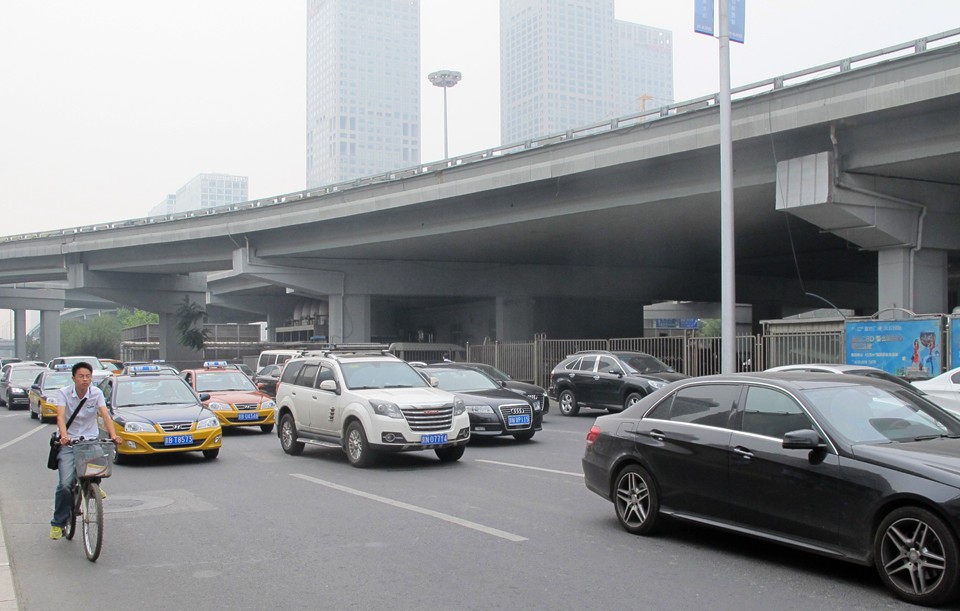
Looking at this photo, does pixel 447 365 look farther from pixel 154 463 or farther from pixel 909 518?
pixel 909 518

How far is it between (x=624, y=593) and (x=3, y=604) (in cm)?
416

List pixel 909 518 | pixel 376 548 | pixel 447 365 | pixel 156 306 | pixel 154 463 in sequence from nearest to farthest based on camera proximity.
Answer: pixel 909 518 < pixel 376 548 < pixel 154 463 < pixel 447 365 < pixel 156 306

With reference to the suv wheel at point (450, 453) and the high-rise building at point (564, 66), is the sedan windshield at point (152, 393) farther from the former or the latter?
the high-rise building at point (564, 66)

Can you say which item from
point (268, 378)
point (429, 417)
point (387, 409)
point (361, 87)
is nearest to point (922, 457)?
point (429, 417)

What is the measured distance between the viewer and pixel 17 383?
2906 cm

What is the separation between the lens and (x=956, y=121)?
19.6 metres

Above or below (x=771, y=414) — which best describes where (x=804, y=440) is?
below

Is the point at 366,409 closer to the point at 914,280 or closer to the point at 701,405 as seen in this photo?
the point at 701,405

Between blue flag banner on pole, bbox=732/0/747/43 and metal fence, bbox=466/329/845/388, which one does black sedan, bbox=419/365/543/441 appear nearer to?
metal fence, bbox=466/329/845/388

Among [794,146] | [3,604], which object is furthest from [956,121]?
[3,604]

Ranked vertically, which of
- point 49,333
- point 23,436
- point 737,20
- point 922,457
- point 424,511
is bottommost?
point 23,436

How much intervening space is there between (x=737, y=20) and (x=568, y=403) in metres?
10.4

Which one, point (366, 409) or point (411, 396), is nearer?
point (366, 409)

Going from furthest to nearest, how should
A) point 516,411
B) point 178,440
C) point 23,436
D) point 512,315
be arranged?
point 512,315 < point 23,436 < point 516,411 < point 178,440
